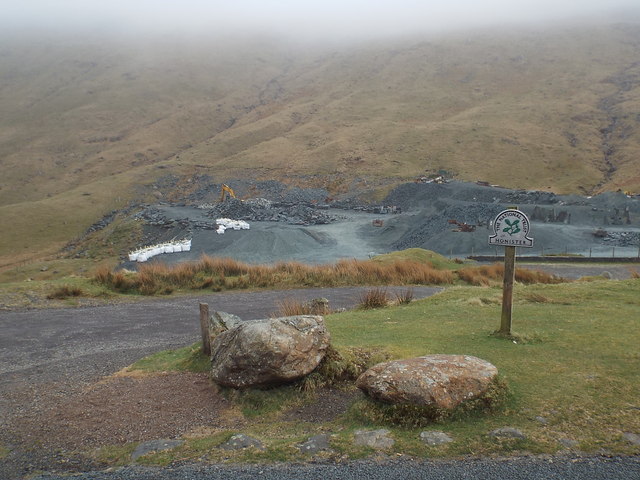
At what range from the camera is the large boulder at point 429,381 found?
21.6 feet

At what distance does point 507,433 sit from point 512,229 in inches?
172

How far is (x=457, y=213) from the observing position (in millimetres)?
48844

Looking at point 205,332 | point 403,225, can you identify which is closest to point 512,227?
point 205,332

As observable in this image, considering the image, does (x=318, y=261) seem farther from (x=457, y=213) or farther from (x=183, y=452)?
(x=183, y=452)

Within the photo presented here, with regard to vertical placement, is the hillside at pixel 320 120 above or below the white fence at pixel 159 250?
above

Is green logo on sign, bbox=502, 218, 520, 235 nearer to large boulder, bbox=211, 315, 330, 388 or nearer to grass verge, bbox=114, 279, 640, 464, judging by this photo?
grass verge, bbox=114, 279, 640, 464

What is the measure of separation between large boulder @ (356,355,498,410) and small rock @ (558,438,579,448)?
44.2 inches

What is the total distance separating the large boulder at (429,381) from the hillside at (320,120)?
2182 inches

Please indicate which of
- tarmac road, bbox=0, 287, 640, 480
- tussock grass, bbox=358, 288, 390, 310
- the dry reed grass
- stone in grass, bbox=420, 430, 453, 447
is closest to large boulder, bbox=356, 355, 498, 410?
stone in grass, bbox=420, 430, 453, 447

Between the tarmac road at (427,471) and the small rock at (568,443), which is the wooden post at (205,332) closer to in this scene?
the tarmac road at (427,471)

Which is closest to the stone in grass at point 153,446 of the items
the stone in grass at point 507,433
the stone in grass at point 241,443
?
the stone in grass at point 241,443

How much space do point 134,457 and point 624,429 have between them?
592 centimetres

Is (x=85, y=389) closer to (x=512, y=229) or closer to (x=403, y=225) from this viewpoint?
(x=512, y=229)

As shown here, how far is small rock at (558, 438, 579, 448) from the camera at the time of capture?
5.78 meters
